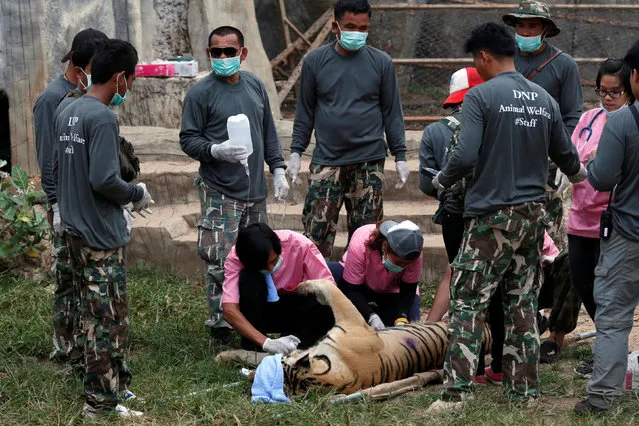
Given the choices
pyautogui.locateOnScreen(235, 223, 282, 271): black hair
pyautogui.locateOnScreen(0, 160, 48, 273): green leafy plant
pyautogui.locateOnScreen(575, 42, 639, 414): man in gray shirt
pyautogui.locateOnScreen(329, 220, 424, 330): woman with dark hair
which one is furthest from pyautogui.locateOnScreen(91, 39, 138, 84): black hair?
pyautogui.locateOnScreen(0, 160, 48, 273): green leafy plant

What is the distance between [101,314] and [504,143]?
2170 millimetres

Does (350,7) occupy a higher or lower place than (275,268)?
higher

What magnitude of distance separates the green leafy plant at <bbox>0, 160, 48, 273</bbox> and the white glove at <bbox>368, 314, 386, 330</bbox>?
10.0 ft

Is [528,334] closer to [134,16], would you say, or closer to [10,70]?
[10,70]

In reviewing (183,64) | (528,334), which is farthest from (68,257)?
(183,64)

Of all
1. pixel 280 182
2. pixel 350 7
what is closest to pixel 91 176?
pixel 280 182

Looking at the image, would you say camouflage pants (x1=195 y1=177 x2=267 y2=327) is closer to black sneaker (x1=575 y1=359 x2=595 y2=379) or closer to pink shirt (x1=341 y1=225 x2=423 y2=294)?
pink shirt (x1=341 y1=225 x2=423 y2=294)

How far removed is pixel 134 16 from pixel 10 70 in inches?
67.5

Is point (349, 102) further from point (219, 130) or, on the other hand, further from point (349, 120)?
point (219, 130)

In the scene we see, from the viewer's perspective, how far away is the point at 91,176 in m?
4.77

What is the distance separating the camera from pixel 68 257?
5516 mm

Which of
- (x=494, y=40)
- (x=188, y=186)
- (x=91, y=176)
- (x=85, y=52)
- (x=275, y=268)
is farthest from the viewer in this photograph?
(x=188, y=186)

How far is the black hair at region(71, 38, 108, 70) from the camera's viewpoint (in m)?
5.55

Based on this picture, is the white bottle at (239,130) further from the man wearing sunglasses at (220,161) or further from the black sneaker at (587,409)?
the black sneaker at (587,409)
